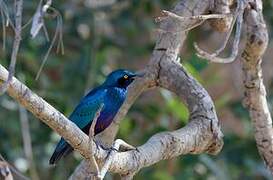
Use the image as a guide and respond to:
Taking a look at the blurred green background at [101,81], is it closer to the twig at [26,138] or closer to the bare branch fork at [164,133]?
the twig at [26,138]

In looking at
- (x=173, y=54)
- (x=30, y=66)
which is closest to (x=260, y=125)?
(x=173, y=54)

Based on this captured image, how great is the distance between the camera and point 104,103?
436 cm

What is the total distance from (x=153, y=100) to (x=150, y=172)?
0.66 m

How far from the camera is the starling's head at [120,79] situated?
437 centimetres

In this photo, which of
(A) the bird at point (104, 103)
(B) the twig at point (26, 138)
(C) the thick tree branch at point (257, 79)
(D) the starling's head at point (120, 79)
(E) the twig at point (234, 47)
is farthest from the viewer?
(B) the twig at point (26, 138)

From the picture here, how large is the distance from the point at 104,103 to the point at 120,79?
0.16 m

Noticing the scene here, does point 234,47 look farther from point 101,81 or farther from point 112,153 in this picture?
point 101,81

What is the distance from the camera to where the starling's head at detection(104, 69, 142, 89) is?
14.3ft

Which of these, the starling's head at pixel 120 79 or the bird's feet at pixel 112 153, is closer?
the bird's feet at pixel 112 153

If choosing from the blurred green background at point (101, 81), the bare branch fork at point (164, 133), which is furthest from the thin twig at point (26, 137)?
the bare branch fork at point (164, 133)

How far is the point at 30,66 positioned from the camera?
215 inches

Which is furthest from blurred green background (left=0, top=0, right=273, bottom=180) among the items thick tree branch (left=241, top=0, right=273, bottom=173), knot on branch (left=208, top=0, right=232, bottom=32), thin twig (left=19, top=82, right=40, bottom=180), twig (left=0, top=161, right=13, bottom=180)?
twig (left=0, top=161, right=13, bottom=180)

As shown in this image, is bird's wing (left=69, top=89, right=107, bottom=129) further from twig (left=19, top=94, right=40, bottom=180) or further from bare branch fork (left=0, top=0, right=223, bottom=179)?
twig (left=19, top=94, right=40, bottom=180)

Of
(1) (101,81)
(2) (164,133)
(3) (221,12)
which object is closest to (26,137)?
(1) (101,81)
